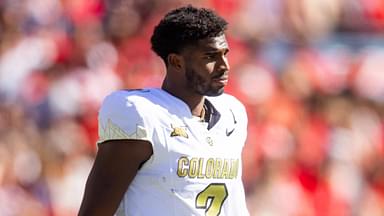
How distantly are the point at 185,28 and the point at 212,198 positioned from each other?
526 mm

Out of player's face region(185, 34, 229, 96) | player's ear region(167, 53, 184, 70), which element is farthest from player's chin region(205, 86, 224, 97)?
player's ear region(167, 53, 184, 70)

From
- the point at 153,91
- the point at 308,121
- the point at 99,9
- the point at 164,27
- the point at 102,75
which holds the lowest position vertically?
the point at 308,121

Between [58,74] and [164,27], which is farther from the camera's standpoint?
[58,74]

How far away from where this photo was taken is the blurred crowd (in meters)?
5.88

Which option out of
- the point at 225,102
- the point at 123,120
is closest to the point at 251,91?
the point at 225,102

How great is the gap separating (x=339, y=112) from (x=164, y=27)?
390cm

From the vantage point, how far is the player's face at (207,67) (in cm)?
289

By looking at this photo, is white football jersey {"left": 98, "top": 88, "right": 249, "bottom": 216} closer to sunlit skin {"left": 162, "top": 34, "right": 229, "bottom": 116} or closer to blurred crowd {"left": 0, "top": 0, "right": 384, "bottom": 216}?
sunlit skin {"left": 162, "top": 34, "right": 229, "bottom": 116}

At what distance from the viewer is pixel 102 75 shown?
19.8 ft

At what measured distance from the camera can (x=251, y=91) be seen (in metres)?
6.30

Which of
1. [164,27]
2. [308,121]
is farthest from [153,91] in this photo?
[308,121]

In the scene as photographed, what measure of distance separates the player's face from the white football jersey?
9 cm

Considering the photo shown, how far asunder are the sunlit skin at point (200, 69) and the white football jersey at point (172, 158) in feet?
0.17

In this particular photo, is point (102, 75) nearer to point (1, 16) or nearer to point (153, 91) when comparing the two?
point (1, 16)
